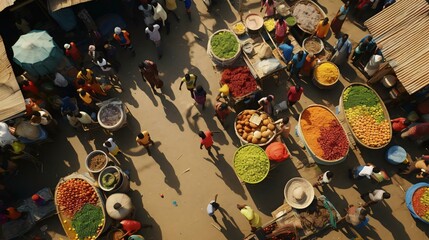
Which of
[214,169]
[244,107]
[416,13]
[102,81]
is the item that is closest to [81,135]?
[102,81]

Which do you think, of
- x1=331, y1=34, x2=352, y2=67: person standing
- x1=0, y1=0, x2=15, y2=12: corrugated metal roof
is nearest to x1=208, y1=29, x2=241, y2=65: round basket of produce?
x1=331, y1=34, x2=352, y2=67: person standing

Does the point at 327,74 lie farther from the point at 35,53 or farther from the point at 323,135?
the point at 35,53

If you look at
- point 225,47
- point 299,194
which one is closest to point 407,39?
point 225,47

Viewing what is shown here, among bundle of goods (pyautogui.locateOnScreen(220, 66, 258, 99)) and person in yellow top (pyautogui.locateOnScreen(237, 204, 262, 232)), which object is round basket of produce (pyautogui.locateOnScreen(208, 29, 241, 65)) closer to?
bundle of goods (pyautogui.locateOnScreen(220, 66, 258, 99))

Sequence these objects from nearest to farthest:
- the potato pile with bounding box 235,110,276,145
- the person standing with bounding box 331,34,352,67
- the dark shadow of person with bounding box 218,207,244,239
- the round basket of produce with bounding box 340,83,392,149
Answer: the dark shadow of person with bounding box 218,207,244,239, the potato pile with bounding box 235,110,276,145, the round basket of produce with bounding box 340,83,392,149, the person standing with bounding box 331,34,352,67

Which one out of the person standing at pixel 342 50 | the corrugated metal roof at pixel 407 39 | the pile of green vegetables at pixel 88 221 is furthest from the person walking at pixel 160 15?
the corrugated metal roof at pixel 407 39
